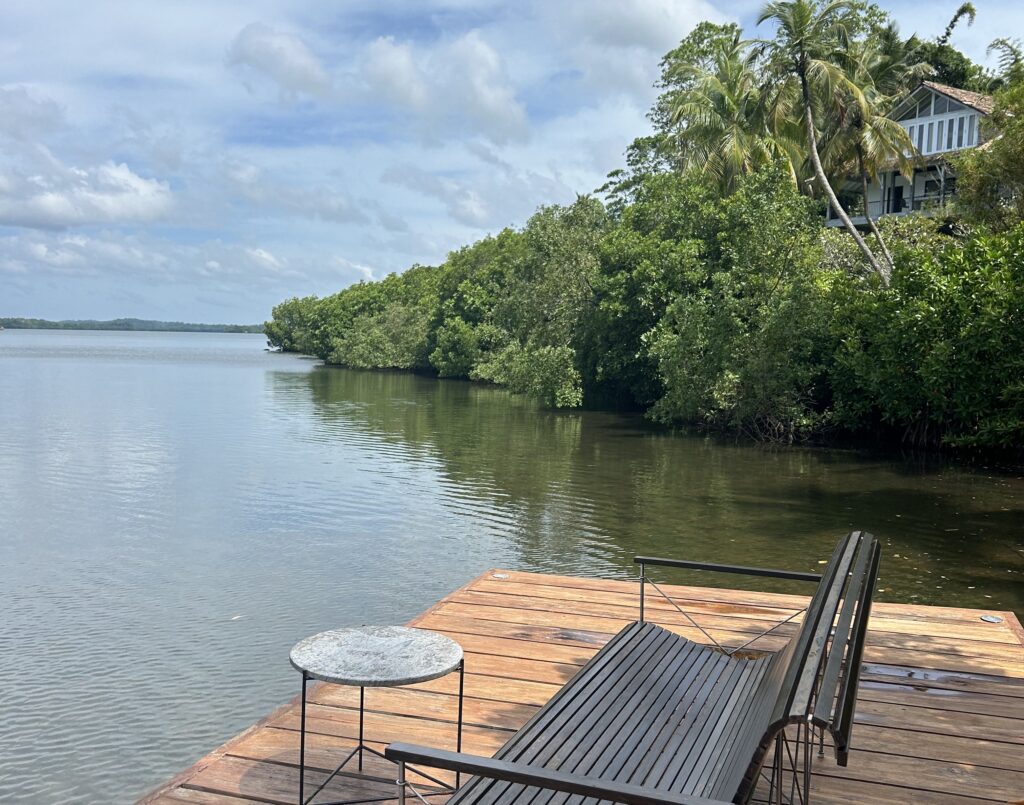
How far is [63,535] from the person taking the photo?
13.9 meters

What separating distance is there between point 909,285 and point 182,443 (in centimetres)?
1893

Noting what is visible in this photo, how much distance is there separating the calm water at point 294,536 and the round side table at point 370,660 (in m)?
2.66

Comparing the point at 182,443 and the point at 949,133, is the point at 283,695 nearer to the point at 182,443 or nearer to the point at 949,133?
the point at 182,443

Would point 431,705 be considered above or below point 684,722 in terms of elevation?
below

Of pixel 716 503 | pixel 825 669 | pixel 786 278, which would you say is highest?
pixel 786 278

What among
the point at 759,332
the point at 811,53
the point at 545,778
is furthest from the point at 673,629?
the point at 811,53

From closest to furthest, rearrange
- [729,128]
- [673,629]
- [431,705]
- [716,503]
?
1. [431,705]
2. [673,629]
3. [716,503]
4. [729,128]

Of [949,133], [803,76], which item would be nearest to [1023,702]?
[803,76]

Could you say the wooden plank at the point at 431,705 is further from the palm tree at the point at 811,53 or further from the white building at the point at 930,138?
the white building at the point at 930,138

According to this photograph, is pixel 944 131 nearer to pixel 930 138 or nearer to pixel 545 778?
pixel 930 138

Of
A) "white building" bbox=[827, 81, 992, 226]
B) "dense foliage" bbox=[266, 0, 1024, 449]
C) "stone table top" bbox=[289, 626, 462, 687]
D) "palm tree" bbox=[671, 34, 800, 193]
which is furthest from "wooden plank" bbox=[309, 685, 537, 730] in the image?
"white building" bbox=[827, 81, 992, 226]

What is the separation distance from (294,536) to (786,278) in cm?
1818

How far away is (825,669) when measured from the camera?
9.00 feet

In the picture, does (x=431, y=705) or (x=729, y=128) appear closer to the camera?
(x=431, y=705)
